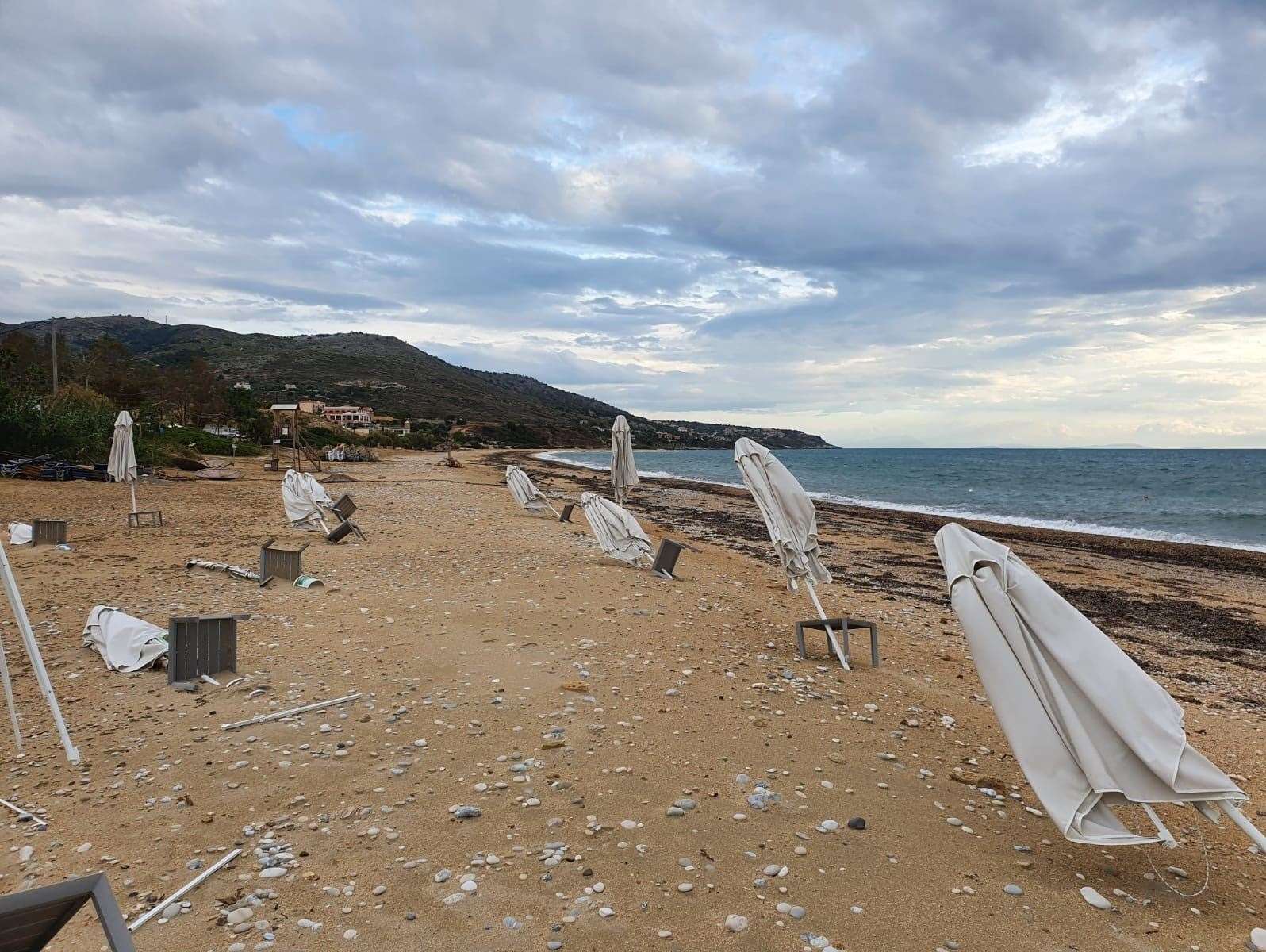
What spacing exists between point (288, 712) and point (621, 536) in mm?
7153

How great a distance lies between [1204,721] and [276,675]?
8.72m

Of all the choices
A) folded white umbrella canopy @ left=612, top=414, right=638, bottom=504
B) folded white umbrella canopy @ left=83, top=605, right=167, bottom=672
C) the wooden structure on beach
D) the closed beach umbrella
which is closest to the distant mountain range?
the wooden structure on beach

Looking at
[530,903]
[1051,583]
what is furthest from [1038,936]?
[1051,583]

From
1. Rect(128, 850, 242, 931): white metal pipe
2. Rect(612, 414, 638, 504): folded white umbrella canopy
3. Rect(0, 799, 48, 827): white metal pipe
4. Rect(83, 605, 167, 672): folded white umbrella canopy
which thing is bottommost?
Rect(0, 799, 48, 827): white metal pipe

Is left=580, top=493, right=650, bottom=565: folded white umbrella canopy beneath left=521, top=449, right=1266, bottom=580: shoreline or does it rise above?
above

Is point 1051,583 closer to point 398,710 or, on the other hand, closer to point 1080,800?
point 1080,800

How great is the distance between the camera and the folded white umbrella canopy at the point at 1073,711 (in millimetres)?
3529

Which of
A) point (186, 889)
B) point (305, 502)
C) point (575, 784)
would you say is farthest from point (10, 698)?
point (305, 502)

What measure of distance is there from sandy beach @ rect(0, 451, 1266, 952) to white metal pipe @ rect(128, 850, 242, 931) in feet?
0.18

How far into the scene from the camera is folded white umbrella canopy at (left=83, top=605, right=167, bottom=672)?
6727 mm

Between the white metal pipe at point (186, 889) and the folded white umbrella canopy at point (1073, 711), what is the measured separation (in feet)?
13.6

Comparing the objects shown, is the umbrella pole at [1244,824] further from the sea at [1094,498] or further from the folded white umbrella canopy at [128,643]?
the sea at [1094,498]

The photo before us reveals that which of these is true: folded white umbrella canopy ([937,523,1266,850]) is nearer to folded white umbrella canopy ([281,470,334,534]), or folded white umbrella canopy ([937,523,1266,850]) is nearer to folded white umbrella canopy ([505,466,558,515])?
folded white umbrella canopy ([281,470,334,534])

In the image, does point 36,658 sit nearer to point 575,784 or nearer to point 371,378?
point 575,784
